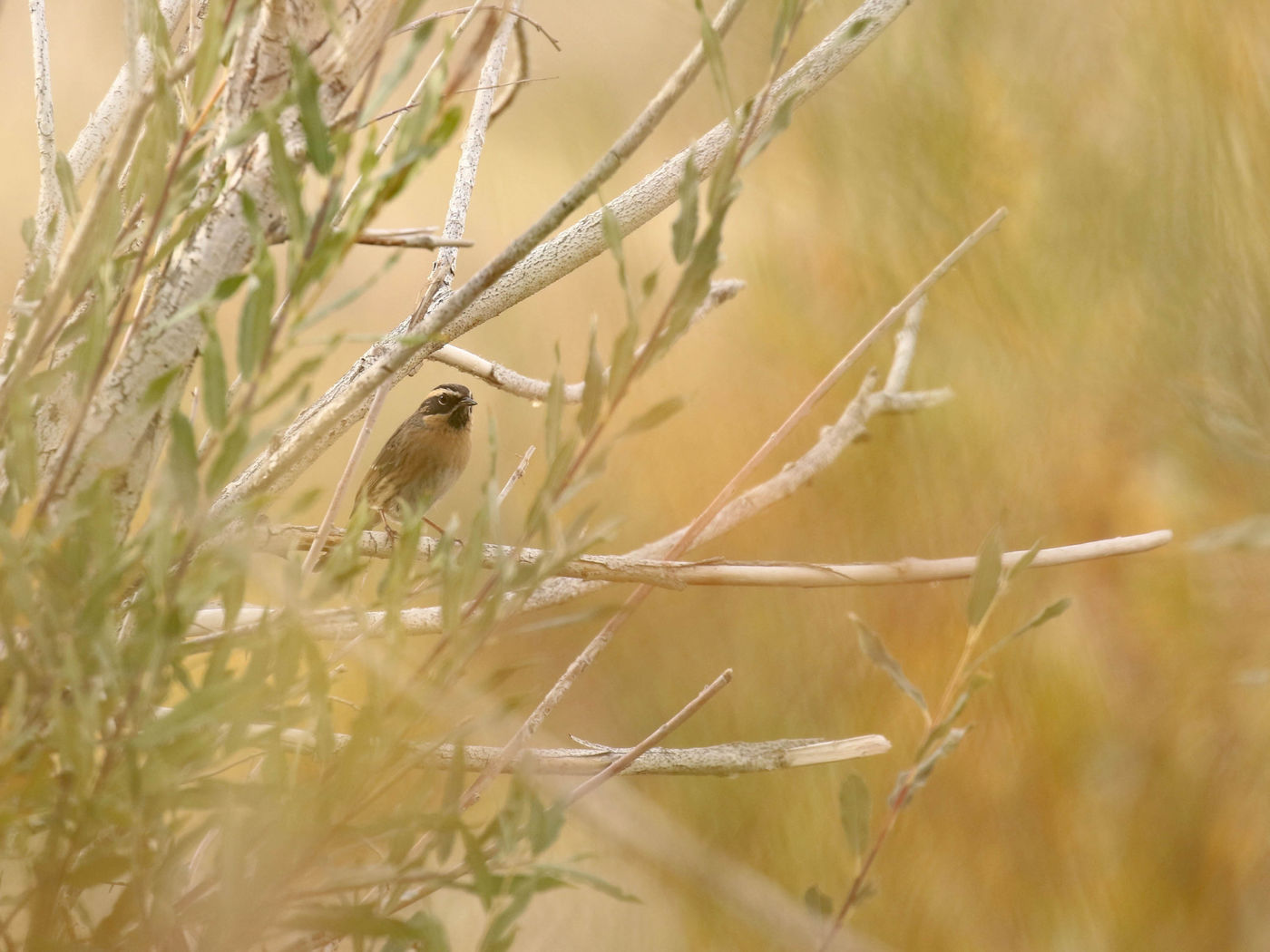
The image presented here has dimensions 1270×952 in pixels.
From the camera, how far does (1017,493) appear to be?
0.95 m

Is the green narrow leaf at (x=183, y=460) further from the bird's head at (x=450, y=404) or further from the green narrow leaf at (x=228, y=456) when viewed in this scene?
the bird's head at (x=450, y=404)

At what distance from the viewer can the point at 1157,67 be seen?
92 cm

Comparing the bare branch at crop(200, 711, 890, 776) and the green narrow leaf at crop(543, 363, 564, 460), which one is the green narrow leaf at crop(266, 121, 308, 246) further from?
the bare branch at crop(200, 711, 890, 776)

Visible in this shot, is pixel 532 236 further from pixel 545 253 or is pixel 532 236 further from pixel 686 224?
pixel 545 253

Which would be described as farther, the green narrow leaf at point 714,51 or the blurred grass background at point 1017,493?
the blurred grass background at point 1017,493

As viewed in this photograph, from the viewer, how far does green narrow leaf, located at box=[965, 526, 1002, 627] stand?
1.24ft

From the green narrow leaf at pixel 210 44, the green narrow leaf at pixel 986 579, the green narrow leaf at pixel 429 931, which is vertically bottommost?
the green narrow leaf at pixel 429 931

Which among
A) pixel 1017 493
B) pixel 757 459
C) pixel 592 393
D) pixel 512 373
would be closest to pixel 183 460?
pixel 592 393

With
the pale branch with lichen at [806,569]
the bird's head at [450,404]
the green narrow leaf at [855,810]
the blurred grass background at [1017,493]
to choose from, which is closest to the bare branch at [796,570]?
the pale branch with lichen at [806,569]

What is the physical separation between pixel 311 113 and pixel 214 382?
8cm

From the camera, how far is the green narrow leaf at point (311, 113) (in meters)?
0.28

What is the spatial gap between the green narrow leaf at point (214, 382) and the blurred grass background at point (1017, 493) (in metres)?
0.70

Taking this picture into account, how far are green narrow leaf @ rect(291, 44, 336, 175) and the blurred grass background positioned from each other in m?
0.73

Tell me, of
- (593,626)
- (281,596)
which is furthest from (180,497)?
(593,626)
